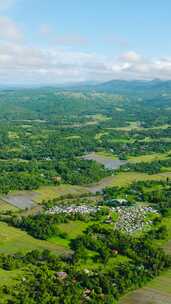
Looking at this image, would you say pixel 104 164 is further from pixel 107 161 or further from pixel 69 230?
pixel 69 230

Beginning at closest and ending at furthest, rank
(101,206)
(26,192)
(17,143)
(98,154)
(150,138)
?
(101,206)
(26,192)
(98,154)
(17,143)
(150,138)

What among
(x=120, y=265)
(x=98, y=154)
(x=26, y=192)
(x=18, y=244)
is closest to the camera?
(x=120, y=265)

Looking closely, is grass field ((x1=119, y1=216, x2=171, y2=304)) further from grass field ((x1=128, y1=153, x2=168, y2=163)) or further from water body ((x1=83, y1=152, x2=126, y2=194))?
grass field ((x1=128, y1=153, x2=168, y2=163))

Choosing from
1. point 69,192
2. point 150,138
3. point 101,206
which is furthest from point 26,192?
point 150,138

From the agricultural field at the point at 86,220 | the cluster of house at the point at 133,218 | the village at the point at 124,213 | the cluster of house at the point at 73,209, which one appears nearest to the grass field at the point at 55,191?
the agricultural field at the point at 86,220

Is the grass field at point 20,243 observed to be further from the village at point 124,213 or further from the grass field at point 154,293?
the grass field at point 154,293

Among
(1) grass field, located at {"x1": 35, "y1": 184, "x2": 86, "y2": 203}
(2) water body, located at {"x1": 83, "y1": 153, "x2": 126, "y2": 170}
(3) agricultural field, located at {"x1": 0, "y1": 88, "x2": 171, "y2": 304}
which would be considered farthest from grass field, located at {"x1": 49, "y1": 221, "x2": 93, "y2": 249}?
(2) water body, located at {"x1": 83, "y1": 153, "x2": 126, "y2": 170}

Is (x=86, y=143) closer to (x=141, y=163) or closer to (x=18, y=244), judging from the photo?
(x=141, y=163)
